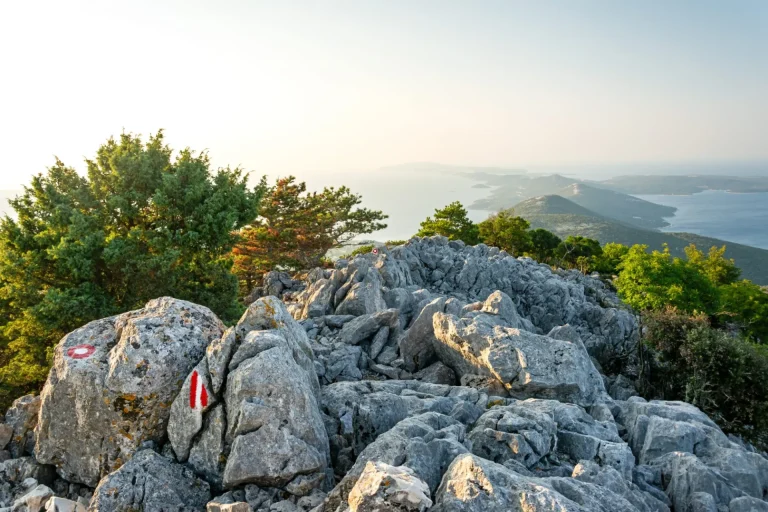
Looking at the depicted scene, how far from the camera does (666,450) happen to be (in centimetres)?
1090

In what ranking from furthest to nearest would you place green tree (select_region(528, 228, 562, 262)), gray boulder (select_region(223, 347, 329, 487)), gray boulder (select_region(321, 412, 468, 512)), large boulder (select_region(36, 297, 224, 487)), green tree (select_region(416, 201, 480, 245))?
green tree (select_region(528, 228, 562, 262)) < green tree (select_region(416, 201, 480, 245)) < large boulder (select_region(36, 297, 224, 487)) < gray boulder (select_region(223, 347, 329, 487)) < gray boulder (select_region(321, 412, 468, 512))

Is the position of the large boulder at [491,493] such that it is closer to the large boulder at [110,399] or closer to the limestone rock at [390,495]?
the limestone rock at [390,495]

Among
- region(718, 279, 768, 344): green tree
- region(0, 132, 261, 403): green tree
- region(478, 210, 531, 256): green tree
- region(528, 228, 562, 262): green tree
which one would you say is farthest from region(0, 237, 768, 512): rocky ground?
region(528, 228, 562, 262): green tree


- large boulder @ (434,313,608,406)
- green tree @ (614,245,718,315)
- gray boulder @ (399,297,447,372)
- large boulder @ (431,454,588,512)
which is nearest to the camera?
large boulder @ (431,454,588,512)

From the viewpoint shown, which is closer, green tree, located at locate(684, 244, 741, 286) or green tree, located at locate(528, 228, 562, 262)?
green tree, located at locate(528, 228, 562, 262)

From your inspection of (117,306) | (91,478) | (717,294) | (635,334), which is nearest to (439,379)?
(91,478)

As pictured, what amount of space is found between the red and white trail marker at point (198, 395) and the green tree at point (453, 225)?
191 ft

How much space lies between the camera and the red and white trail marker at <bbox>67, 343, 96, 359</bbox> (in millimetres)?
10258

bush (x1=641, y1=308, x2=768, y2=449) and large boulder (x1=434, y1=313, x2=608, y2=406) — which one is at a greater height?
large boulder (x1=434, y1=313, x2=608, y2=406)

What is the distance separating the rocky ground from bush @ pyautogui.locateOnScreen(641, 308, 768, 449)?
23.1 ft

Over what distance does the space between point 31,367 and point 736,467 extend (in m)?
25.6

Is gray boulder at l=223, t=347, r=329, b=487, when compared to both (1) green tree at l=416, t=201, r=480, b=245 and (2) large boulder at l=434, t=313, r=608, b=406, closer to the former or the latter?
(2) large boulder at l=434, t=313, r=608, b=406

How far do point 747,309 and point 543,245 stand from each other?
29.7 metres

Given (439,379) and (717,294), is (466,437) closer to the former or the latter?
(439,379)
